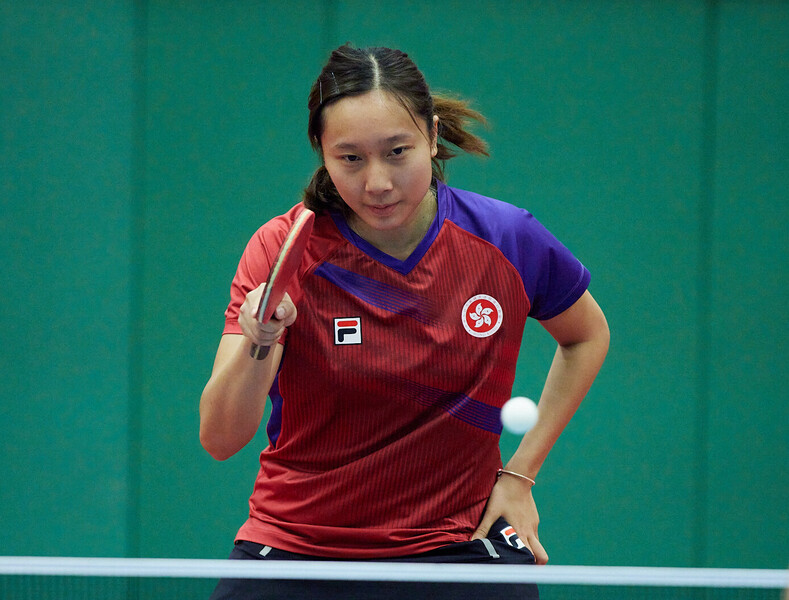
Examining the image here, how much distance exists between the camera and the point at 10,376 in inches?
139

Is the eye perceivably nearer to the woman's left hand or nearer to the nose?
the nose

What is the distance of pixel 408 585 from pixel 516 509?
0.58 meters

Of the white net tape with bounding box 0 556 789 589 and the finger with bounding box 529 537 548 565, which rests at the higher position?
the white net tape with bounding box 0 556 789 589

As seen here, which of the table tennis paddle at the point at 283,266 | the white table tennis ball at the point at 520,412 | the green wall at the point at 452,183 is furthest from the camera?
the green wall at the point at 452,183

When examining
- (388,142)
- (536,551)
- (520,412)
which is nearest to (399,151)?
(388,142)

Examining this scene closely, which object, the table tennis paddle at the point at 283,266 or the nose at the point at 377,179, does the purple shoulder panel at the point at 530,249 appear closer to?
the nose at the point at 377,179

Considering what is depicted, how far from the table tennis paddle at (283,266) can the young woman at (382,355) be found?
22cm

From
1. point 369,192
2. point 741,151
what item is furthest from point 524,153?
point 369,192

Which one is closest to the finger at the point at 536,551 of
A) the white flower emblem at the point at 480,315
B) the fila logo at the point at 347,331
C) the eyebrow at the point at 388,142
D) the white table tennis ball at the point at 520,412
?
the white table tennis ball at the point at 520,412

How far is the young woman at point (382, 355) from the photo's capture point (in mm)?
1630

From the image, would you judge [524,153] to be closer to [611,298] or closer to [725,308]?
[611,298]

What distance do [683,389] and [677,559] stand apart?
28.9 inches

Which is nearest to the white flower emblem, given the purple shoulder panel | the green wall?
the purple shoulder panel

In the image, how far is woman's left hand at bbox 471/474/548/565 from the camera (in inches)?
70.7
